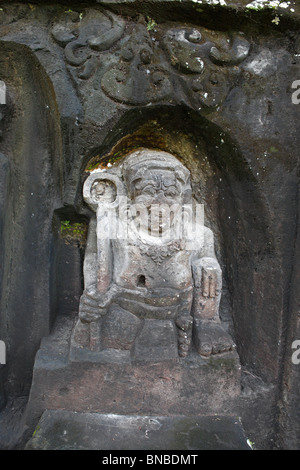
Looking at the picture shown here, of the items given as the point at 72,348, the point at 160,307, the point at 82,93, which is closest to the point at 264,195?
the point at 160,307

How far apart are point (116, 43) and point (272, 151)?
1193mm

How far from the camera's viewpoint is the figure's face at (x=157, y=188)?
232cm

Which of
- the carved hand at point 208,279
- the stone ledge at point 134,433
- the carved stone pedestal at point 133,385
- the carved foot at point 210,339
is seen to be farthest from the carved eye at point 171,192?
the stone ledge at point 134,433

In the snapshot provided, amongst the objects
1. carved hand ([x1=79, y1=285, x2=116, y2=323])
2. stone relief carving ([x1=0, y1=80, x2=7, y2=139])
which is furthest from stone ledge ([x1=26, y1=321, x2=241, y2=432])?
stone relief carving ([x1=0, y1=80, x2=7, y2=139])

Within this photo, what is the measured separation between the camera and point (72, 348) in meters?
2.31

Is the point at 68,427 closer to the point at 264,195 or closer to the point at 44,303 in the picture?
the point at 44,303

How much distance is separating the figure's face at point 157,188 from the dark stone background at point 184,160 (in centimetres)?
37

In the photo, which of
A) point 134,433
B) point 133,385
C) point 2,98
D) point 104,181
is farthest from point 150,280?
point 2,98

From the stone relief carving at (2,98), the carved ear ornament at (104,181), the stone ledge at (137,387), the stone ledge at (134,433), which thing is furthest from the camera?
the carved ear ornament at (104,181)

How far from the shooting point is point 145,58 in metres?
2.29

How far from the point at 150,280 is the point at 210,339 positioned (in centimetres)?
52

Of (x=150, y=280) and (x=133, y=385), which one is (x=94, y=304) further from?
(x=133, y=385)

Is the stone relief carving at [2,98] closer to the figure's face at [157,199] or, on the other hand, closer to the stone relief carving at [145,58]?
the stone relief carving at [145,58]

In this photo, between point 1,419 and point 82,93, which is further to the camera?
point 1,419
